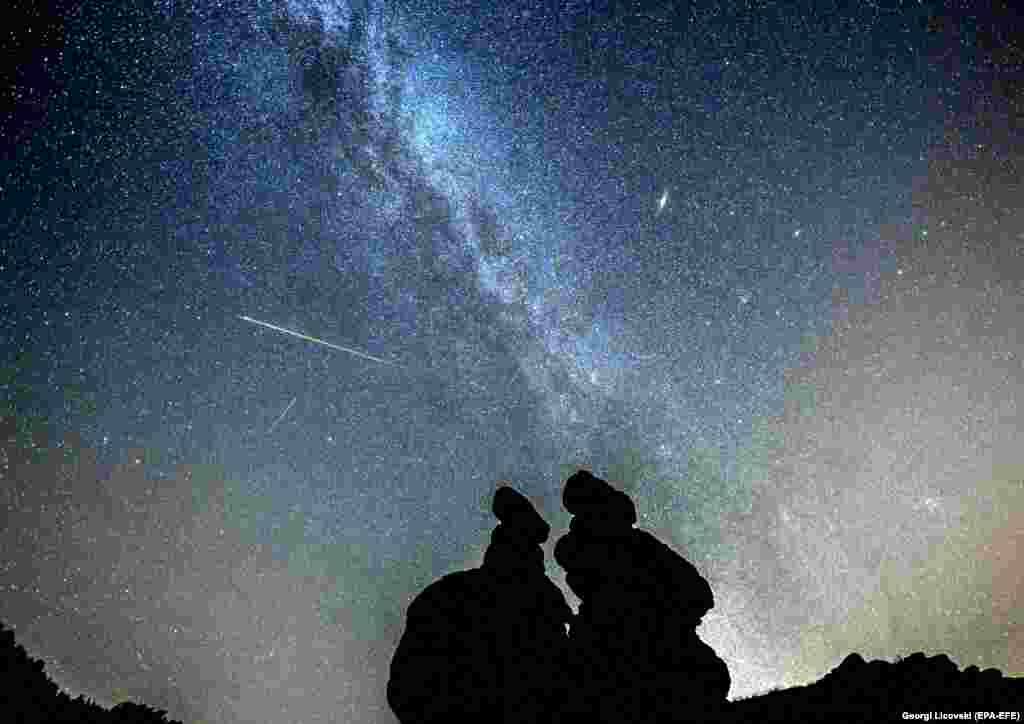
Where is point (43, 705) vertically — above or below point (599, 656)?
below

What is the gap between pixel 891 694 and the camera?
1861 centimetres

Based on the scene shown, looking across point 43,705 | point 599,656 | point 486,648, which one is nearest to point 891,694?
point 599,656

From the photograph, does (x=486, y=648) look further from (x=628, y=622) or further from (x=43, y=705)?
(x=43, y=705)

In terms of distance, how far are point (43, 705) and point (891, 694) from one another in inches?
1415

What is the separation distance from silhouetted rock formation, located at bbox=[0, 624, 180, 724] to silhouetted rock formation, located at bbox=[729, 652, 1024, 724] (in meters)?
27.2

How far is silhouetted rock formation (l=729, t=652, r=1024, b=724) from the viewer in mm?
17453

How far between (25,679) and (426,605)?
21.6 m

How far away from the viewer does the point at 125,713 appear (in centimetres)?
2492

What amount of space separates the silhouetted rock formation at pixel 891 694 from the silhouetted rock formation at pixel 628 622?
248 centimetres

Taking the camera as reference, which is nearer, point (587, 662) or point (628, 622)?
point (587, 662)

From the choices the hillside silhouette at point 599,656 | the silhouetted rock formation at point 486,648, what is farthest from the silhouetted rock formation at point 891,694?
the silhouetted rock formation at point 486,648

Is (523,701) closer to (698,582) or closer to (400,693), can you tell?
(400,693)

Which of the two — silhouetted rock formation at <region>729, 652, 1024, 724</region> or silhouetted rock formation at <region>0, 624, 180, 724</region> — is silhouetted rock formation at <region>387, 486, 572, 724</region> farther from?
silhouetted rock formation at <region>0, 624, 180, 724</region>

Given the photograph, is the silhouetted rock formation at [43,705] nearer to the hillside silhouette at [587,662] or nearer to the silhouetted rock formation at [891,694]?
the hillside silhouette at [587,662]
